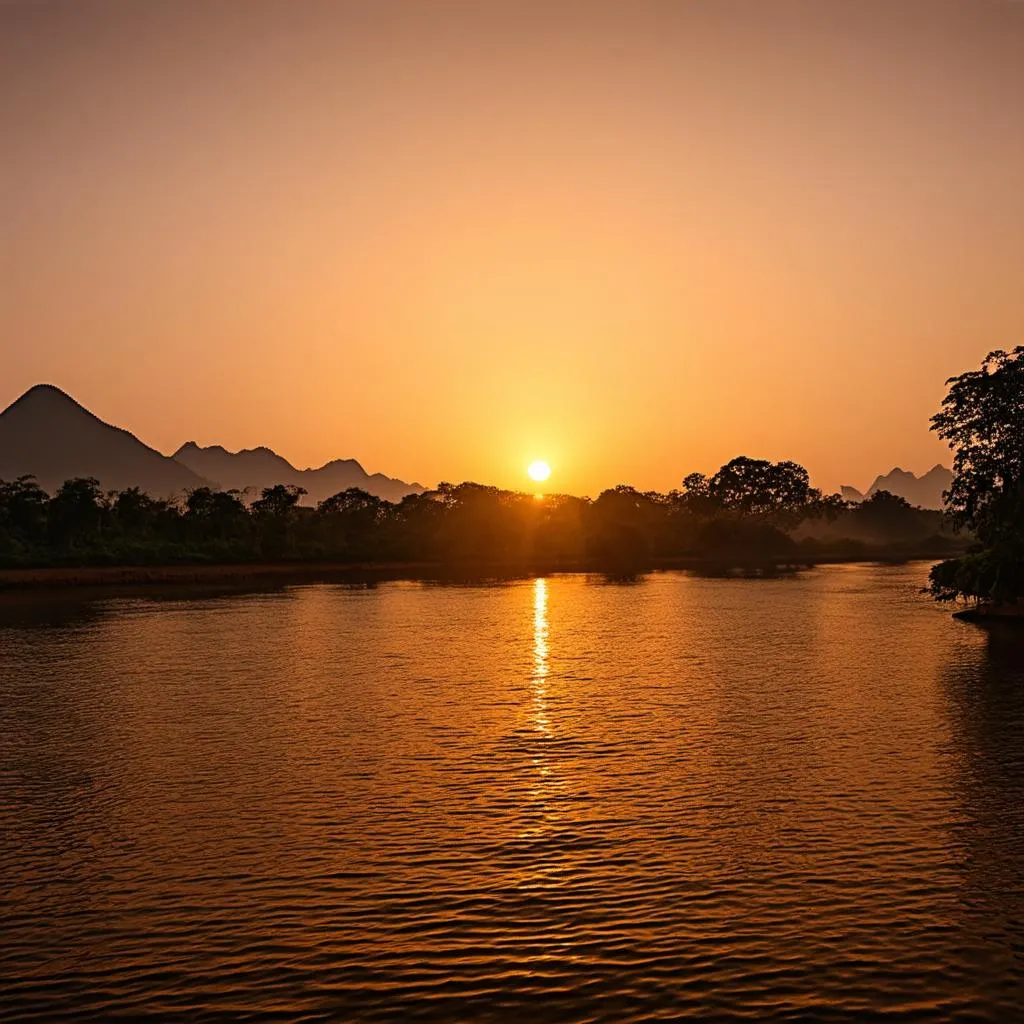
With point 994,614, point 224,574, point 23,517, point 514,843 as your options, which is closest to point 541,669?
point 514,843

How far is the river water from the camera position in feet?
52.5

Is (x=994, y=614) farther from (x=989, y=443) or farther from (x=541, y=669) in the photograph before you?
(x=541, y=669)

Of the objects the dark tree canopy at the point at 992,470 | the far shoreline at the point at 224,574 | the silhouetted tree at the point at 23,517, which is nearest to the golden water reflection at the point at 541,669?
the dark tree canopy at the point at 992,470

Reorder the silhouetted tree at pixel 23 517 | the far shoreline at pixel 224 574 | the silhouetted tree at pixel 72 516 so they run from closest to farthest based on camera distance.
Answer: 1. the far shoreline at pixel 224 574
2. the silhouetted tree at pixel 23 517
3. the silhouetted tree at pixel 72 516

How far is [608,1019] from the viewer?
14836 mm

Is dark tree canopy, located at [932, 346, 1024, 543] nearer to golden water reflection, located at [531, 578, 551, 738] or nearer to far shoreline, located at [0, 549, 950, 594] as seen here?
golden water reflection, located at [531, 578, 551, 738]

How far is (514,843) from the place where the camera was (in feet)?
76.3

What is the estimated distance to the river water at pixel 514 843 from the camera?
630 inches

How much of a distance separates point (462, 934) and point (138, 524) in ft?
526

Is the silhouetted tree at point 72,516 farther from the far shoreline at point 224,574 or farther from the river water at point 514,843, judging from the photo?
the river water at point 514,843

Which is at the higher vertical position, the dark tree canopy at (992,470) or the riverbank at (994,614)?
the dark tree canopy at (992,470)

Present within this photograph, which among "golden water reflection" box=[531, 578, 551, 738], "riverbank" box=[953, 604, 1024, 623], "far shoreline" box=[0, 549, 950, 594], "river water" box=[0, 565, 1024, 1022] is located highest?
"far shoreline" box=[0, 549, 950, 594]

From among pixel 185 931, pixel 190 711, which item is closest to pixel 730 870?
pixel 185 931

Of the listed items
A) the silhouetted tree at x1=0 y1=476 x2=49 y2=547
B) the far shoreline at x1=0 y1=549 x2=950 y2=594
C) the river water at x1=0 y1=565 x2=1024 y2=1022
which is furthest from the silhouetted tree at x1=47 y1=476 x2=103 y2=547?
the river water at x1=0 y1=565 x2=1024 y2=1022
